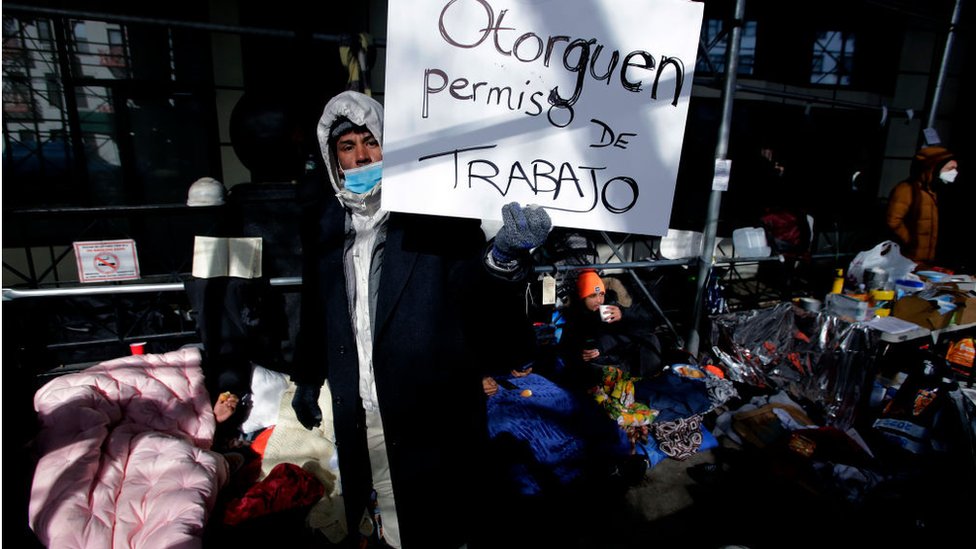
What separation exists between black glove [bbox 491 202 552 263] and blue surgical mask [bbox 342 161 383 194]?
562 millimetres

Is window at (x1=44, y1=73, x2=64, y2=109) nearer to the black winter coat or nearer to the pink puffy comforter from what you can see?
the pink puffy comforter

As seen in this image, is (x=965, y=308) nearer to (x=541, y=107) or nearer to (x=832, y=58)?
(x=541, y=107)

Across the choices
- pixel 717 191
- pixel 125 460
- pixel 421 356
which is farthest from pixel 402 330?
pixel 717 191

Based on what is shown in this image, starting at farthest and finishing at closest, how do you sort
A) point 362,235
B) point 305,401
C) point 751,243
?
point 751,243 < point 305,401 < point 362,235

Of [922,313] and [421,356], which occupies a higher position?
[421,356]

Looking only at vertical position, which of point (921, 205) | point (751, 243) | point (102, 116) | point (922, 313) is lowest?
point (922, 313)

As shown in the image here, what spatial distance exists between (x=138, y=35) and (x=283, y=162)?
2968 mm

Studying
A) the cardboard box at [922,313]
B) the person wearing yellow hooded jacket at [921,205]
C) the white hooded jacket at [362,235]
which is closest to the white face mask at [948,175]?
the person wearing yellow hooded jacket at [921,205]

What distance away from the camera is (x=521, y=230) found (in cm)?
133

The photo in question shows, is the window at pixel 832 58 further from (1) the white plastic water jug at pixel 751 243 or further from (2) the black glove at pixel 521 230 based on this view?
(2) the black glove at pixel 521 230

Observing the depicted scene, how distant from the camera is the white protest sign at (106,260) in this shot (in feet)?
Answer: 9.96

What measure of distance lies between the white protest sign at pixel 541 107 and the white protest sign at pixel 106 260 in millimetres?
2665

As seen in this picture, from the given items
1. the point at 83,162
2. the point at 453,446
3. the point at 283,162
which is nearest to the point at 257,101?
the point at 283,162

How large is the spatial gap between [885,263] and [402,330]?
15.5 feet
